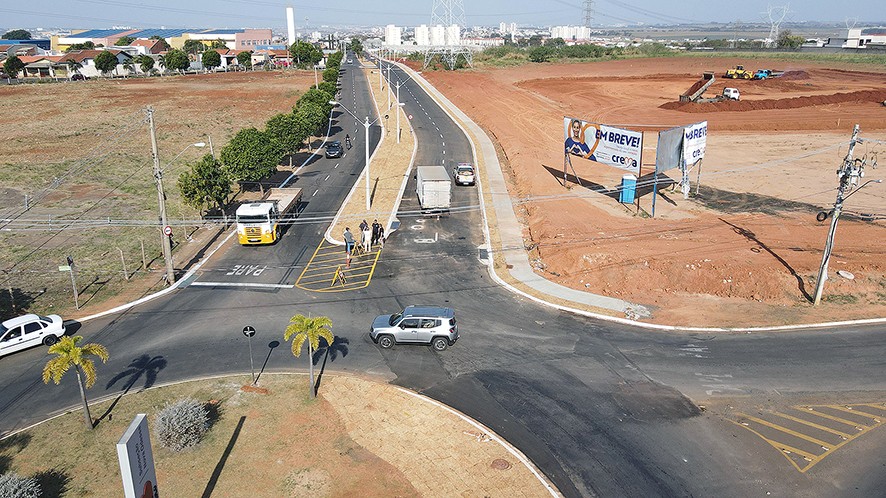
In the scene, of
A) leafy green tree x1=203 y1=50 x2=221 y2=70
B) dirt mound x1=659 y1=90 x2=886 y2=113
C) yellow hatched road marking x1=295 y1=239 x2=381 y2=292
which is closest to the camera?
yellow hatched road marking x1=295 y1=239 x2=381 y2=292

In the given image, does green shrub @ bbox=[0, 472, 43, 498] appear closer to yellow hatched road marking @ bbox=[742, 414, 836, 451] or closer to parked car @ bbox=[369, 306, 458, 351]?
parked car @ bbox=[369, 306, 458, 351]

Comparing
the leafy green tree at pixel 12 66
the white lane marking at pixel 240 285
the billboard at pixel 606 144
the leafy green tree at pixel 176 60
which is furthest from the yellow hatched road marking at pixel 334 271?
the leafy green tree at pixel 12 66

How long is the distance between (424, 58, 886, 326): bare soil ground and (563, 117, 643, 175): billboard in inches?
123

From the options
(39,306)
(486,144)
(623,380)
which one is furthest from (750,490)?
(486,144)

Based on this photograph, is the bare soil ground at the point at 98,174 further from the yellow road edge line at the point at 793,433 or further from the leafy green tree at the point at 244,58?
the leafy green tree at the point at 244,58

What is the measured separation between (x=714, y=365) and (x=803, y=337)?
551 centimetres

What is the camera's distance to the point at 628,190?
4347cm

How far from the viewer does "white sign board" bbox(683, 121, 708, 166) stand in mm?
42250

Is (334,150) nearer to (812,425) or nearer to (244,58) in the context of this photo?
(812,425)

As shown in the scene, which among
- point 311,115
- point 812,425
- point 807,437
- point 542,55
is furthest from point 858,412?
point 542,55

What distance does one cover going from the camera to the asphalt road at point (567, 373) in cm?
1822

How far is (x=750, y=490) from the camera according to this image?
1723cm

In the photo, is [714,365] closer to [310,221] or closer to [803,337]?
[803,337]

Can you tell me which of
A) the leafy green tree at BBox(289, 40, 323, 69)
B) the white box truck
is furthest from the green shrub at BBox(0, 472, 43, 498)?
the leafy green tree at BBox(289, 40, 323, 69)
